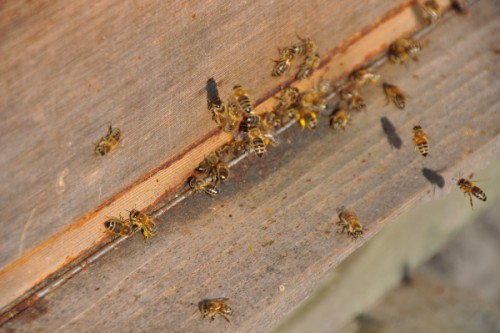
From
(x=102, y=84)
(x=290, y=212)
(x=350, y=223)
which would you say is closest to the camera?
(x=102, y=84)

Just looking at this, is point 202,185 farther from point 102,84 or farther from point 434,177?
point 434,177

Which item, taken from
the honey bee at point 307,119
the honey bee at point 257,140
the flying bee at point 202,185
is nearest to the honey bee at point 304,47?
the honey bee at point 307,119

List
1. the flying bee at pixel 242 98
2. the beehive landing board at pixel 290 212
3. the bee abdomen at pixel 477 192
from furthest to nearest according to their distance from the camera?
the bee abdomen at pixel 477 192
the flying bee at pixel 242 98
the beehive landing board at pixel 290 212

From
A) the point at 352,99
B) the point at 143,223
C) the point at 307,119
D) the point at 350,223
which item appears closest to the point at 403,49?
the point at 352,99

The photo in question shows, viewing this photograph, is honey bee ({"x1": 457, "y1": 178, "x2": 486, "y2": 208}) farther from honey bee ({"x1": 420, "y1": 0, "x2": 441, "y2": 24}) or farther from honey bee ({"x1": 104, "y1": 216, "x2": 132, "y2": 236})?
honey bee ({"x1": 104, "y1": 216, "x2": 132, "y2": 236})

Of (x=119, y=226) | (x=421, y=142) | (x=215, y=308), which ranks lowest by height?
(x=215, y=308)

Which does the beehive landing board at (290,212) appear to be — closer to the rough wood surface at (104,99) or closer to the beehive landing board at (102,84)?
the rough wood surface at (104,99)
